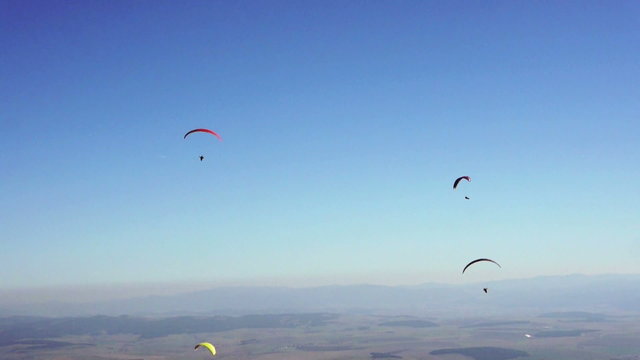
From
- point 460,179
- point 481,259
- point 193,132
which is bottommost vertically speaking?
A: point 481,259

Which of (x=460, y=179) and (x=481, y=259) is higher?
(x=460, y=179)

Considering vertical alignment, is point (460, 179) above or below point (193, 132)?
below

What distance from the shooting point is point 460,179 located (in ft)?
175

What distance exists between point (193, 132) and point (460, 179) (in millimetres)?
27791

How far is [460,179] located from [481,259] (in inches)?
368

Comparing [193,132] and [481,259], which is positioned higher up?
[193,132]

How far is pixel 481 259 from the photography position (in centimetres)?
5562

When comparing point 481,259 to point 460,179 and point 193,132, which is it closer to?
point 460,179

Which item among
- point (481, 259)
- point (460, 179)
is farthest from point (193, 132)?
point (481, 259)

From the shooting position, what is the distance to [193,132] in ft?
172

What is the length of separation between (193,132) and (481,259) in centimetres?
3321
